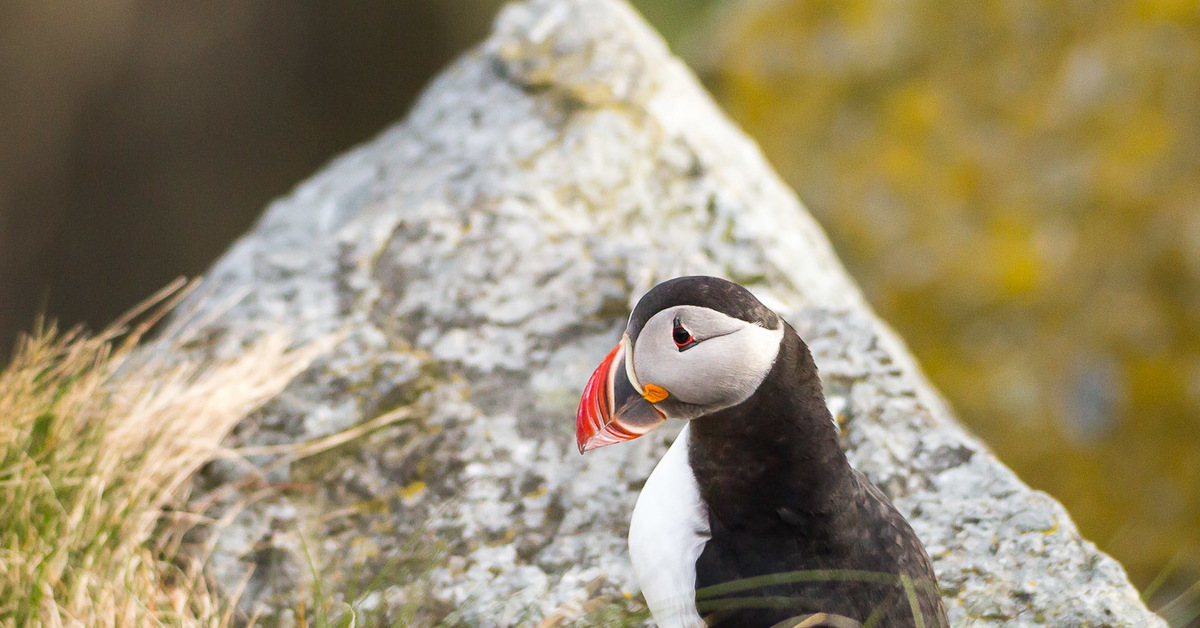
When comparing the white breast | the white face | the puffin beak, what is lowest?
the white breast

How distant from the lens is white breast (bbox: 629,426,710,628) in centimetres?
175

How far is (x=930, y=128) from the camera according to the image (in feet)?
16.5

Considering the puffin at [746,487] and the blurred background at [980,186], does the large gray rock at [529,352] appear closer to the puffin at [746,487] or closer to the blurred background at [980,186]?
the puffin at [746,487]

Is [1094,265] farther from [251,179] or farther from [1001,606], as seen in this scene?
[251,179]

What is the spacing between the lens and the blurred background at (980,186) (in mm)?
4309

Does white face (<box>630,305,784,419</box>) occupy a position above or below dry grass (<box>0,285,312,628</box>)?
above

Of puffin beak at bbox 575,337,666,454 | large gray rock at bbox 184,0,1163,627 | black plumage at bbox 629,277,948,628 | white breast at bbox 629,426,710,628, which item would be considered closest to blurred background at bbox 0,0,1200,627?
large gray rock at bbox 184,0,1163,627

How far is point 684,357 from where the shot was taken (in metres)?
1.63

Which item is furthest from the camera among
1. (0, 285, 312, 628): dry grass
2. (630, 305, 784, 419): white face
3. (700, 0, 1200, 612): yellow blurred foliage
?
(700, 0, 1200, 612): yellow blurred foliage

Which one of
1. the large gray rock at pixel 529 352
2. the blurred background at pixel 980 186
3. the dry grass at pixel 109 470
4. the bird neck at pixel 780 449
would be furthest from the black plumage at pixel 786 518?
the blurred background at pixel 980 186

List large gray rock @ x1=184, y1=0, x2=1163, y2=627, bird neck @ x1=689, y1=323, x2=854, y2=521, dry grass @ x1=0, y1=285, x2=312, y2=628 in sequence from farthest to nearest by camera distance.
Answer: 1. large gray rock @ x1=184, y1=0, x2=1163, y2=627
2. dry grass @ x1=0, y1=285, x2=312, y2=628
3. bird neck @ x1=689, y1=323, x2=854, y2=521

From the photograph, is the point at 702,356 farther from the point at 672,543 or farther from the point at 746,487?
the point at 672,543

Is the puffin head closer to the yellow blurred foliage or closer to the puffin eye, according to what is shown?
the puffin eye

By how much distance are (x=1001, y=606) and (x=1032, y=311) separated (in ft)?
9.93
